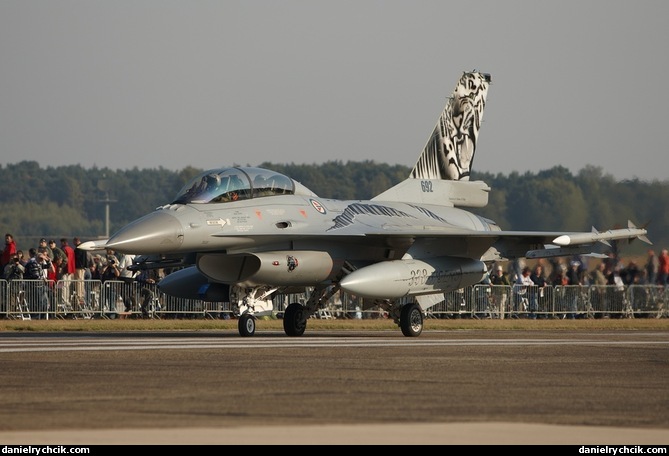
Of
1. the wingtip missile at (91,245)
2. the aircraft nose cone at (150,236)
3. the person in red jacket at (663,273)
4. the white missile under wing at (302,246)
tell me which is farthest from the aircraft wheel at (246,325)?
the person in red jacket at (663,273)

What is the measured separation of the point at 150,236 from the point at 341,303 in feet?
40.8

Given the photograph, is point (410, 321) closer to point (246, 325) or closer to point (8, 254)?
point (246, 325)

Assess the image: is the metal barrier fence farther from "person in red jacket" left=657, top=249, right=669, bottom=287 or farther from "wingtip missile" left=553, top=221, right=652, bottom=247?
"wingtip missile" left=553, top=221, right=652, bottom=247

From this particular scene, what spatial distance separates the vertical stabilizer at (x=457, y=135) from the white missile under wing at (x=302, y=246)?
184 cm

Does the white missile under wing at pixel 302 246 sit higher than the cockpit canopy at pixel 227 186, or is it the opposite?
the cockpit canopy at pixel 227 186

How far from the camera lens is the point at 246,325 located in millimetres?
20891

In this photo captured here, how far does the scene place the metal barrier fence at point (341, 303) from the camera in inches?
1101

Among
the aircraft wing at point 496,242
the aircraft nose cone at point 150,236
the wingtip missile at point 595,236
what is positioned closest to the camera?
the aircraft nose cone at point 150,236

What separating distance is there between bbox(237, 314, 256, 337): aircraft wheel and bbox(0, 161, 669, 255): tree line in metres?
18.7

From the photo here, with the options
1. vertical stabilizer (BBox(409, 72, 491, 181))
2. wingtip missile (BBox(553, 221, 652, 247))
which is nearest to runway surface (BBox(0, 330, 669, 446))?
wingtip missile (BBox(553, 221, 652, 247))

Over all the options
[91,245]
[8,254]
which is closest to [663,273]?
[8,254]

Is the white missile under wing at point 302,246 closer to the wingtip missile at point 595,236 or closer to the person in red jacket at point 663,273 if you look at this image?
the wingtip missile at point 595,236

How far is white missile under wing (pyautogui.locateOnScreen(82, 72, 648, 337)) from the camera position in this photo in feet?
66.9

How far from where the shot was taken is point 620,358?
15742 millimetres
